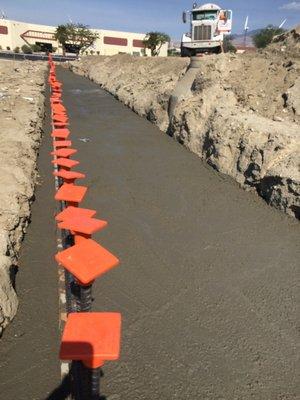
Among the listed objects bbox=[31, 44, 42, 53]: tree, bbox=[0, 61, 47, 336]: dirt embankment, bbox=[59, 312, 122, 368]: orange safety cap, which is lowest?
bbox=[0, 61, 47, 336]: dirt embankment

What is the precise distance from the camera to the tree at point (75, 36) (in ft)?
209

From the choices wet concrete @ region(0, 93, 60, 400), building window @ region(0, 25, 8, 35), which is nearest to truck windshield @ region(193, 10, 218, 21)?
wet concrete @ region(0, 93, 60, 400)

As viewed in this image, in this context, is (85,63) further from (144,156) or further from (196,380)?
(196,380)

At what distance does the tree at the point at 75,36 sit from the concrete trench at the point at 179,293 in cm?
6216

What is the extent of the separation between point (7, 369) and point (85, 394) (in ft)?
5.80

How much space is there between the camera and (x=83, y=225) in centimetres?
328

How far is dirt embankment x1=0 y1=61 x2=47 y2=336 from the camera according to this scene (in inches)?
185

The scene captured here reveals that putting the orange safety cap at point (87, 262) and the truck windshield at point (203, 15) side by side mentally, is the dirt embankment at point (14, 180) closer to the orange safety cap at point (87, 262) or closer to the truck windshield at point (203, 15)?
the orange safety cap at point (87, 262)

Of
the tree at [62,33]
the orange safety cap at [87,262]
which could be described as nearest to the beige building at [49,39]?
the tree at [62,33]

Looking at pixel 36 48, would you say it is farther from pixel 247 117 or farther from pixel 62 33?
pixel 247 117

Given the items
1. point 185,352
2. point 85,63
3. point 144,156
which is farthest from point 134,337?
point 85,63

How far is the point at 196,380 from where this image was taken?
3947 mm

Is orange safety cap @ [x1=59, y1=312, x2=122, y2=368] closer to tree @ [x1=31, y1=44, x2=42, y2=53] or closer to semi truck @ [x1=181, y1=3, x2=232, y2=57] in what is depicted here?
semi truck @ [x1=181, y1=3, x2=232, y2=57]

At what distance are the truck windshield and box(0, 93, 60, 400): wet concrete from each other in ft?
70.4
